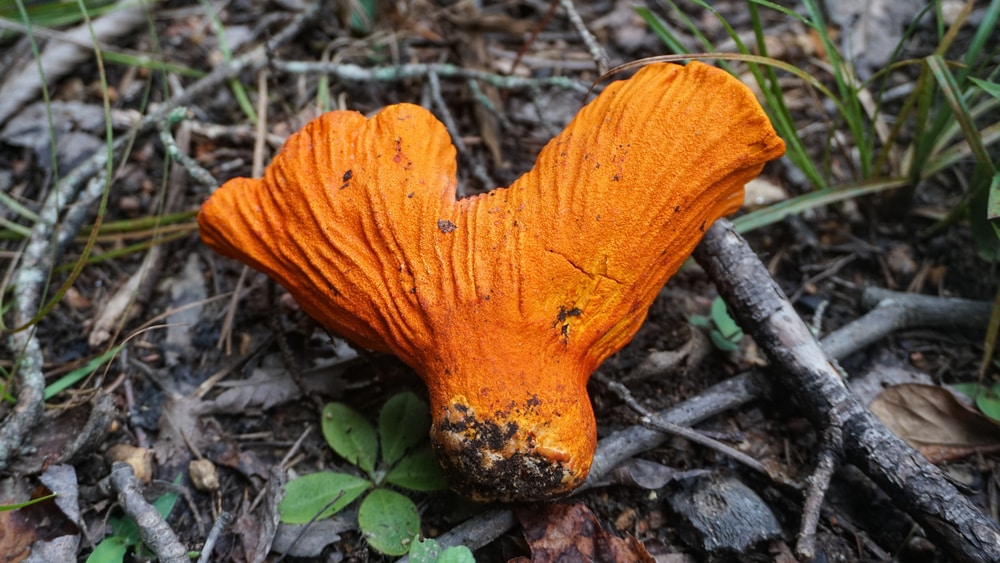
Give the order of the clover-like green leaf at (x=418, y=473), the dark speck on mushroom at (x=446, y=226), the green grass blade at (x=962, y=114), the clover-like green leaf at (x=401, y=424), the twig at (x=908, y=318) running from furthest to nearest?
the twig at (x=908, y=318), the green grass blade at (x=962, y=114), the clover-like green leaf at (x=401, y=424), the clover-like green leaf at (x=418, y=473), the dark speck on mushroom at (x=446, y=226)

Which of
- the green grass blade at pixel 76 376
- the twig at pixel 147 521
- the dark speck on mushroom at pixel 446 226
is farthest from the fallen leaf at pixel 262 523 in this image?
the dark speck on mushroom at pixel 446 226

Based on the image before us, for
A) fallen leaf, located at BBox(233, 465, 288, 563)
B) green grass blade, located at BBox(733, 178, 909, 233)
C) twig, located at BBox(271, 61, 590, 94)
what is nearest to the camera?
fallen leaf, located at BBox(233, 465, 288, 563)

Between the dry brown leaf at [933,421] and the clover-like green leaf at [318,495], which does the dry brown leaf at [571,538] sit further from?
the dry brown leaf at [933,421]

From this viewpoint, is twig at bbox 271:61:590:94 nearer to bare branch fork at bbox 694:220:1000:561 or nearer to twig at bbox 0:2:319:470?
twig at bbox 0:2:319:470

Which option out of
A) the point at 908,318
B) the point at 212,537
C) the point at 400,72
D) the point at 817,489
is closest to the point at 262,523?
the point at 212,537

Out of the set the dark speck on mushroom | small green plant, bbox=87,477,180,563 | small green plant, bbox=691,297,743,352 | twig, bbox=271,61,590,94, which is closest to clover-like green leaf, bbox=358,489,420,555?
small green plant, bbox=87,477,180,563

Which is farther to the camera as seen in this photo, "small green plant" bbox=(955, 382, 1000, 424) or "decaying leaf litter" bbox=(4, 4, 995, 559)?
"small green plant" bbox=(955, 382, 1000, 424)
